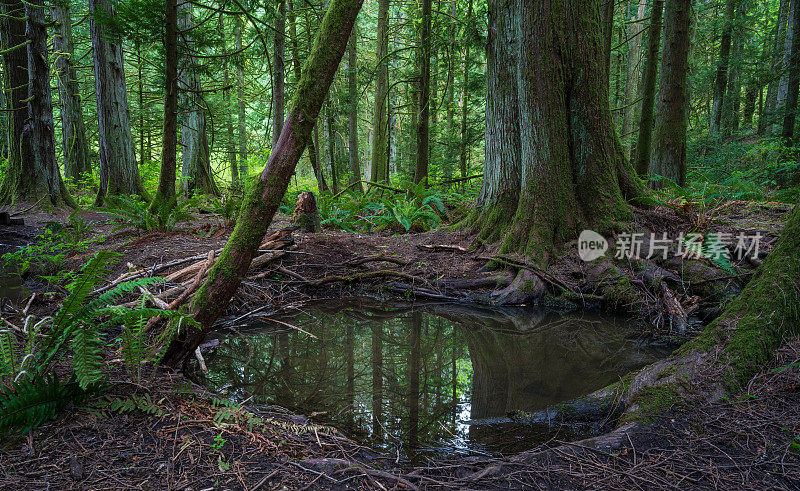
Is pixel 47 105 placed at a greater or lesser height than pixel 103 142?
greater

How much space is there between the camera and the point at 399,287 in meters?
5.38

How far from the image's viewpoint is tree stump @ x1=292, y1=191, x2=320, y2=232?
6.72m

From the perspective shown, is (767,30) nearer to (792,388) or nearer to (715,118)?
(715,118)

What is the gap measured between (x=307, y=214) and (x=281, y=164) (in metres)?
4.38

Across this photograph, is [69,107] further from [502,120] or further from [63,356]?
[63,356]

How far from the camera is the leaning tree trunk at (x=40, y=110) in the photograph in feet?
24.8

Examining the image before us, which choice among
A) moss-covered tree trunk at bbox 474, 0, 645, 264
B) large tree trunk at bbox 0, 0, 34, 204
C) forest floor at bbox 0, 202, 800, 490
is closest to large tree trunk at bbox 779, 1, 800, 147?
moss-covered tree trunk at bbox 474, 0, 645, 264

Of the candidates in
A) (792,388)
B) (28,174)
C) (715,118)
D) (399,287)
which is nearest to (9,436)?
(792,388)

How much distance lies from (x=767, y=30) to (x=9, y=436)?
31.3m

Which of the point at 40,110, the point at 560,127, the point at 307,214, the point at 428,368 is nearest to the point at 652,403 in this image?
the point at 428,368

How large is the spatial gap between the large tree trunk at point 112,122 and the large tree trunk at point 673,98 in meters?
10.6

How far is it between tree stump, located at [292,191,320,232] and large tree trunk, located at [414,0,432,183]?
2.54m

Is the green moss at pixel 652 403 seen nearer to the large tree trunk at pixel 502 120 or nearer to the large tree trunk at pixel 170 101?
the large tree trunk at pixel 502 120

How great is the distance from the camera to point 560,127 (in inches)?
206
